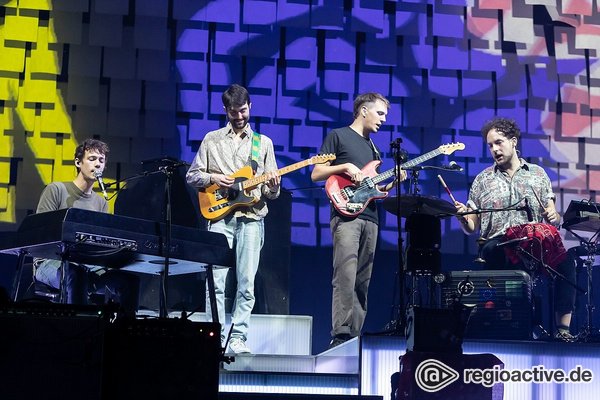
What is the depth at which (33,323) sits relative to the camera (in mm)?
4211

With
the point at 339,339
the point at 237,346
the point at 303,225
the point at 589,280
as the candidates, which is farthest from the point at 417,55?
the point at 237,346

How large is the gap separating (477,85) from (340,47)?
1.36 meters

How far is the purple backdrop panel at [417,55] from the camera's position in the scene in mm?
9055

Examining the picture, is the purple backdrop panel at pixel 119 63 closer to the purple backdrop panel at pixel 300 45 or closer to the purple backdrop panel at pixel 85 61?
the purple backdrop panel at pixel 85 61

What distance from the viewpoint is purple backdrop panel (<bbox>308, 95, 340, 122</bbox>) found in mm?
8820

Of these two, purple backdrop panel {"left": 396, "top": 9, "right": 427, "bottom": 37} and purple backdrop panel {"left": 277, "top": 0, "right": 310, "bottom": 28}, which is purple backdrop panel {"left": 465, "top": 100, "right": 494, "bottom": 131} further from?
purple backdrop panel {"left": 277, "top": 0, "right": 310, "bottom": 28}

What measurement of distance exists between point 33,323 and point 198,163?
3.03 m

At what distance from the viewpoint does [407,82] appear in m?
9.03

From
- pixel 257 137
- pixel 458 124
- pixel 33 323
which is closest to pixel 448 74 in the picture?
pixel 458 124

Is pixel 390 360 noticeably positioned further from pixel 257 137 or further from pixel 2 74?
pixel 2 74

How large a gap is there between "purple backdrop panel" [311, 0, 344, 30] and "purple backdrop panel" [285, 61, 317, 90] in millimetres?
379

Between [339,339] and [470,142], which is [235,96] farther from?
[470,142]

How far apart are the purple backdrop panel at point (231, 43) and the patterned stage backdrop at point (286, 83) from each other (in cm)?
1

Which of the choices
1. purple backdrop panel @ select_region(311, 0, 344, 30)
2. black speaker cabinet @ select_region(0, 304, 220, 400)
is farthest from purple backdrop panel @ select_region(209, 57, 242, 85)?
black speaker cabinet @ select_region(0, 304, 220, 400)
